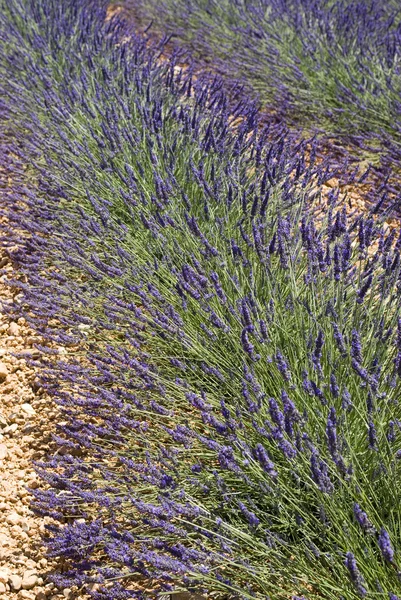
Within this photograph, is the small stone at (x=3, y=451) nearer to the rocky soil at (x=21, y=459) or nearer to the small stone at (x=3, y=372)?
the rocky soil at (x=21, y=459)

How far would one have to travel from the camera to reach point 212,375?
213cm

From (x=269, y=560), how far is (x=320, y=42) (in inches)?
169

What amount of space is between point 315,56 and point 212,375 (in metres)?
3.38

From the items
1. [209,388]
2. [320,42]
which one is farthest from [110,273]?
[320,42]

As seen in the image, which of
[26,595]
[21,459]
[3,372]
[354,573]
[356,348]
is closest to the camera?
[354,573]

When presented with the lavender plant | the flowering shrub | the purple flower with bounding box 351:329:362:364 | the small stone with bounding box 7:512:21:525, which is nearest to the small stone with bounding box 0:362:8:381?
the flowering shrub

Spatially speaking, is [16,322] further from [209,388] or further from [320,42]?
[320,42]

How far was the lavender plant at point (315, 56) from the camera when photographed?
4355mm

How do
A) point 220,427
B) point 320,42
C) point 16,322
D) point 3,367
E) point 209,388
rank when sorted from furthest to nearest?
point 320,42
point 16,322
point 3,367
point 209,388
point 220,427

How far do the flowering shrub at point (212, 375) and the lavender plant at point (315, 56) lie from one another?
4.21 feet

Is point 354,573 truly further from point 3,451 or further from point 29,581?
point 3,451

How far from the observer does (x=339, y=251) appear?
196 centimetres

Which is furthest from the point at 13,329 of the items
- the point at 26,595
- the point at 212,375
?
the point at 26,595

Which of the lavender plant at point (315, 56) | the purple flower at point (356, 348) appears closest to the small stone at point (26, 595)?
the purple flower at point (356, 348)
